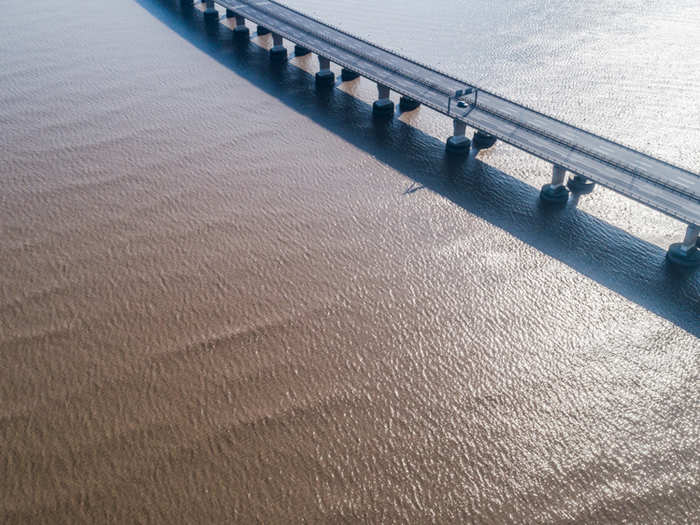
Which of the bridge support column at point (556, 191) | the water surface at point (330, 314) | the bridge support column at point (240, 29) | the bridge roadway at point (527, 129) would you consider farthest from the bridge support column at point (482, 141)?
the bridge support column at point (240, 29)

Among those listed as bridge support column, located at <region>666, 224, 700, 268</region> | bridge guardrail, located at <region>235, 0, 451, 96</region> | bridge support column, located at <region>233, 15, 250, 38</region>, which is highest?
bridge guardrail, located at <region>235, 0, 451, 96</region>

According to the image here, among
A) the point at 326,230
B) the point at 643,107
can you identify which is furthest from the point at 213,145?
the point at 643,107

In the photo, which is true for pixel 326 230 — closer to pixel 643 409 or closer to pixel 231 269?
pixel 231 269

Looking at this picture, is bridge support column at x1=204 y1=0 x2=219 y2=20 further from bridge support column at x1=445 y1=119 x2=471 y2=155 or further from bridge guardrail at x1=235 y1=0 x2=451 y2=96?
bridge support column at x1=445 y1=119 x2=471 y2=155

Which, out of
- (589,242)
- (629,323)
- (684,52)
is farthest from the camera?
(684,52)

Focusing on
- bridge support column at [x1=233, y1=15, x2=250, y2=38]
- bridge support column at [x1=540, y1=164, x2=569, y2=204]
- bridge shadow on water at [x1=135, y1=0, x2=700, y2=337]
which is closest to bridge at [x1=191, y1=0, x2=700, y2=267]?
bridge support column at [x1=540, y1=164, x2=569, y2=204]

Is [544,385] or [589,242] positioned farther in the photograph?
[589,242]

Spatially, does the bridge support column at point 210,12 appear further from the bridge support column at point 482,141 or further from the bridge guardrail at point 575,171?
the bridge guardrail at point 575,171
